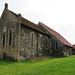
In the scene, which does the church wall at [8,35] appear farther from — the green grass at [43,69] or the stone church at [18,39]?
the green grass at [43,69]

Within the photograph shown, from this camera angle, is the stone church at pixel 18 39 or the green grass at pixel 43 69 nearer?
the green grass at pixel 43 69

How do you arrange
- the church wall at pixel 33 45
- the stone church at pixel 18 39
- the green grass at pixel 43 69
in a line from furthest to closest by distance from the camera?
1. the church wall at pixel 33 45
2. the stone church at pixel 18 39
3. the green grass at pixel 43 69

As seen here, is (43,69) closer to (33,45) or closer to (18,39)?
(18,39)

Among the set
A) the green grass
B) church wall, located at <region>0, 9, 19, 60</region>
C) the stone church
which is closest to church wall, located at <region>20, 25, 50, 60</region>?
the stone church

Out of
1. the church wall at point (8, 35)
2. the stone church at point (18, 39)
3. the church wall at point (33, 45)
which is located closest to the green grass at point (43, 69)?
the stone church at point (18, 39)

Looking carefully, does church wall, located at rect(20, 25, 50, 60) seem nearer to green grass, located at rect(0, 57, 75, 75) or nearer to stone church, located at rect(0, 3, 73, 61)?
stone church, located at rect(0, 3, 73, 61)

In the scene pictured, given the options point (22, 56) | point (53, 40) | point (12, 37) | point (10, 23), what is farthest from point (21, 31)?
point (53, 40)

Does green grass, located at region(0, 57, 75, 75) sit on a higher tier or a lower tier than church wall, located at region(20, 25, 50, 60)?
lower

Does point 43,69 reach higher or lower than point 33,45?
lower

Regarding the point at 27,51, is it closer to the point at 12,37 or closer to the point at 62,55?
the point at 12,37

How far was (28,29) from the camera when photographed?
65.1ft

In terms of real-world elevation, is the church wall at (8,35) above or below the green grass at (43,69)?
above

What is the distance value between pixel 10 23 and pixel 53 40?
45.6 ft

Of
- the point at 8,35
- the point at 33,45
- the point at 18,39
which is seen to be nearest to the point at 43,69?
the point at 18,39
